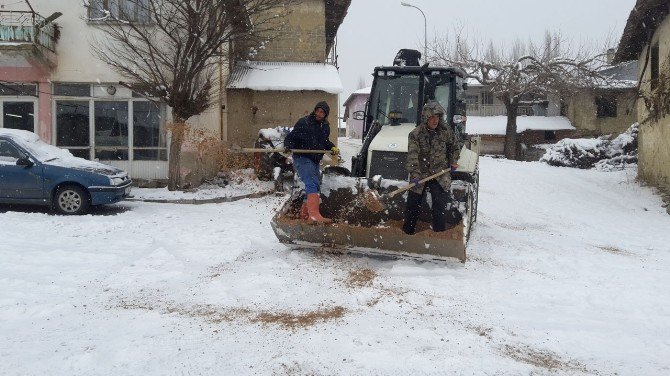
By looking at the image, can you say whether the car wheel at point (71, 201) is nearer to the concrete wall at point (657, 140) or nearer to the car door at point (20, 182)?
the car door at point (20, 182)

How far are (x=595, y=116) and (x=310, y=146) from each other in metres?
37.2

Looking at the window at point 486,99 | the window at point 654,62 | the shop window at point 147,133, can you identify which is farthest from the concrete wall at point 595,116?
the shop window at point 147,133

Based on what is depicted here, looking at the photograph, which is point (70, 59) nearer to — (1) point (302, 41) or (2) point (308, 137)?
(1) point (302, 41)

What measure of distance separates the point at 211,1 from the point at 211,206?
16.0 feet

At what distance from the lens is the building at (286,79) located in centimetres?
1859

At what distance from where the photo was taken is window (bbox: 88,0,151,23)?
44.7ft

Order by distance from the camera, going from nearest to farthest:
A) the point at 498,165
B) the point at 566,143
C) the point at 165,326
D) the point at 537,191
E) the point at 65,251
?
the point at 165,326
the point at 65,251
the point at 537,191
the point at 498,165
the point at 566,143

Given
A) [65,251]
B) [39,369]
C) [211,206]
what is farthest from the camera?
[211,206]

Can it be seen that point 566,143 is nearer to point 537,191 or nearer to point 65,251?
point 537,191

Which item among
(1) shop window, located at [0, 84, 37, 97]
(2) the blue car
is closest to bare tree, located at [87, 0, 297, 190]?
(1) shop window, located at [0, 84, 37, 97]

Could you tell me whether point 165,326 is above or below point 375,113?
below

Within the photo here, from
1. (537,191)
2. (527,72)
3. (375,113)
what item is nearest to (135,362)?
(375,113)

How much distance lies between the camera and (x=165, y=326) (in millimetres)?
4523

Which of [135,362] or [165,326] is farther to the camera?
[165,326]
